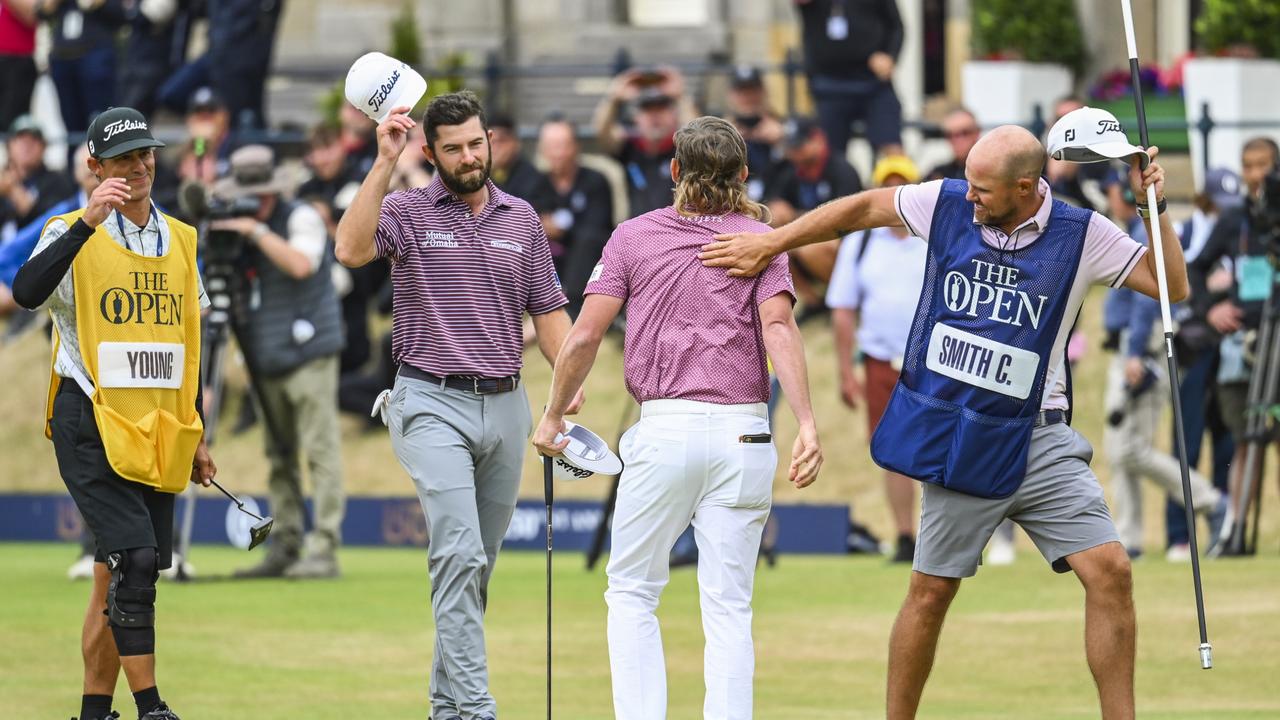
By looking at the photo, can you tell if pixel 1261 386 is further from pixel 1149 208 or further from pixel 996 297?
pixel 996 297

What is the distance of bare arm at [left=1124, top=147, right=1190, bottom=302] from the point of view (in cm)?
809

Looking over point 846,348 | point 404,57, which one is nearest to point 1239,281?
point 846,348

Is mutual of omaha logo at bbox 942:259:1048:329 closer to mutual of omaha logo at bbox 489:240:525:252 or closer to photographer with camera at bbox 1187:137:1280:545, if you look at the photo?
mutual of omaha logo at bbox 489:240:525:252

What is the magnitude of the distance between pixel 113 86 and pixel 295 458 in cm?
780

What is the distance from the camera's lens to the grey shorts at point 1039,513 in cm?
802

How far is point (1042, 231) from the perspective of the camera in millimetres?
7980

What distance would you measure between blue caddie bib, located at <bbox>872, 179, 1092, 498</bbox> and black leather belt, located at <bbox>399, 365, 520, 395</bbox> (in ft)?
5.72

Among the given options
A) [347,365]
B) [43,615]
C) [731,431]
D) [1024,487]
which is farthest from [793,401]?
[347,365]

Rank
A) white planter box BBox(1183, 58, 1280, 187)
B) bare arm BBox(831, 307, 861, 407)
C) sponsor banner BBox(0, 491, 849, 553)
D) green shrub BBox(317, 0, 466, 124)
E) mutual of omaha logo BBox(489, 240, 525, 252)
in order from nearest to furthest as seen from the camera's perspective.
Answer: mutual of omaha logo BBox(489, 240, 525, 252) < bare arm BBox(831, 307, 861, 407) < sponsor banner BBox(0, 491, 849, 553) < white planter box BBox(1183, 58, 1280, 187) < green shrub BBox(317, 0, 466, 124)

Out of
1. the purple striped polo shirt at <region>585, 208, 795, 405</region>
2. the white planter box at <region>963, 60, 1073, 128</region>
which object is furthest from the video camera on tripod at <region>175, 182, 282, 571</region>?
the white planter box at <region>963, 60, 1073, 128</region>

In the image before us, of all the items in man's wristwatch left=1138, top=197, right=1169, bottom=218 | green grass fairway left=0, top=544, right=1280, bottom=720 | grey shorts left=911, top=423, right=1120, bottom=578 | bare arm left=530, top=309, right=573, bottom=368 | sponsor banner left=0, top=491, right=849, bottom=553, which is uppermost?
man's wristwatch left=1138, top=197, right=1169, bottom=218

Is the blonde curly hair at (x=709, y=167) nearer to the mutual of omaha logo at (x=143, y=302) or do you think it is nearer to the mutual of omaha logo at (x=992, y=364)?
the mutual of omaha logo at (x=992, y=364)

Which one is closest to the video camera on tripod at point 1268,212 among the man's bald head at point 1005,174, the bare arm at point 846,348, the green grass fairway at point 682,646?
the green grass fairway at point 682,646

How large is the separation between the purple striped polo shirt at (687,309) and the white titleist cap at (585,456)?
42cm
